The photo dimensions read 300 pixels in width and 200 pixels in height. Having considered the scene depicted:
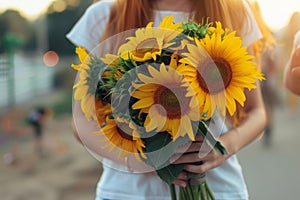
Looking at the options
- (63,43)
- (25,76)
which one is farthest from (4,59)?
(63,43)

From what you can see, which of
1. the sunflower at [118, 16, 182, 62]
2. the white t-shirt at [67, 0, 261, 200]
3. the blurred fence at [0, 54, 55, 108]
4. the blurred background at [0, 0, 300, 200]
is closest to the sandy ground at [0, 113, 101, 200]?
the blurred background at [0, 0, 300, 200]

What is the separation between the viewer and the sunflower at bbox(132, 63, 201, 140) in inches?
39.9

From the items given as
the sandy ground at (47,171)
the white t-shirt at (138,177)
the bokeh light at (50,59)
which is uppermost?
the white t-shirt at (138,177)

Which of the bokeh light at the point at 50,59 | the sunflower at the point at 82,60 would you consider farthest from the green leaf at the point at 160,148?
the bokeh light at the point at 50,59

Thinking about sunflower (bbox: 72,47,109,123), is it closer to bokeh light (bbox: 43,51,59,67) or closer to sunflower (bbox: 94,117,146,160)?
sunflower (bbox: 94,117,146,160)

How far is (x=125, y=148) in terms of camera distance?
111 centimetres

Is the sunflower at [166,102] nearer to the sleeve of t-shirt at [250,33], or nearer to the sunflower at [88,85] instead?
the sunflower at [88,85]

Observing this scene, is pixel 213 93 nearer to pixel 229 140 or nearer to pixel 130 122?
pixel 130 122

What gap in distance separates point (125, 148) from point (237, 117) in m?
0.41

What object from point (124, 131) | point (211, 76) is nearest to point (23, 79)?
point (124, 131)

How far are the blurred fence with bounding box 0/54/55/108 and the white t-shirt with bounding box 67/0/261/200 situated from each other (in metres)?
7.29

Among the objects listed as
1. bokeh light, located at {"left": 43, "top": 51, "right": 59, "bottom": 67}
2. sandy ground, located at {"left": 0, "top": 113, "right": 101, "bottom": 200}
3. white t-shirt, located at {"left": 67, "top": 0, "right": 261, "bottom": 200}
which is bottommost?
sandy ground, located at {"left": 0, "top": 113, "right": 101, "bottom": 200}

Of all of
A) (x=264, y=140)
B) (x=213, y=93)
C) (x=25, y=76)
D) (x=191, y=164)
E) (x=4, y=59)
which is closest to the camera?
(x=213, y=93)

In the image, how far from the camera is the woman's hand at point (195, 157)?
1119 millimetres
